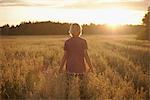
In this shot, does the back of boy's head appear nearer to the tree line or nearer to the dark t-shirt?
the dark t-shirt

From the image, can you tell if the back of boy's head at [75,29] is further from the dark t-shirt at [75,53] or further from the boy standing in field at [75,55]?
the dark t-shirt at [75,53]

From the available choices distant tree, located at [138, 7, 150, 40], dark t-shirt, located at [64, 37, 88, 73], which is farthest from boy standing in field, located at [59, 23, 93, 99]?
distant tree, located at [138, 7, 150, 40]

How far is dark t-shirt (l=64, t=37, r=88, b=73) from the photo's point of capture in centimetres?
874

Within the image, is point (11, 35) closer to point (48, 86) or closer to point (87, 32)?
point (87, 32)

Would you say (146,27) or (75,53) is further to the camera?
(146,27)

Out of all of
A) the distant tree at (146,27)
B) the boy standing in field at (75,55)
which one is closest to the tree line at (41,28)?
the distant tree at (146,27)

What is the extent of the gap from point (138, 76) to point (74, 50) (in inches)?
109

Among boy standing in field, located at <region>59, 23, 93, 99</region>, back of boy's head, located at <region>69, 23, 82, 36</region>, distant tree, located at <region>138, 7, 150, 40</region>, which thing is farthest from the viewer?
distant tree, located at <region>138, 7, 150, 40</region>

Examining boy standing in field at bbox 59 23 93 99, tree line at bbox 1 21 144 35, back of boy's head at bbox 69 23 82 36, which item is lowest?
tree line at bbox 1 21 144 35

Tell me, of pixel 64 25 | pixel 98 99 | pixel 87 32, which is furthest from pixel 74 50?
pixel 87 32

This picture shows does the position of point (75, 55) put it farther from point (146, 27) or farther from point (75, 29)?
point (146, 27)

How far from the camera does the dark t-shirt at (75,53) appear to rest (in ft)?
28.7

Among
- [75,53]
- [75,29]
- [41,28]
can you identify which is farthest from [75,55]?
[41,28]

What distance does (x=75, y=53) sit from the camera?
28.9ft
